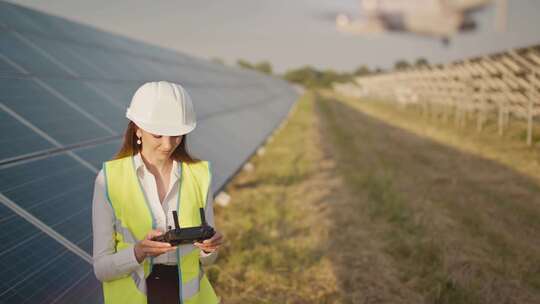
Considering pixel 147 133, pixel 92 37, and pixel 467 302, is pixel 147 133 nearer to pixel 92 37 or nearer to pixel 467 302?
pixel 467 302

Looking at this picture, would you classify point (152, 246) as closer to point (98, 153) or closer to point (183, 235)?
point (183, 235)

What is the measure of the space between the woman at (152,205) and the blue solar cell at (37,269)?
0.90 m

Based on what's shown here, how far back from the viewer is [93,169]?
453cm

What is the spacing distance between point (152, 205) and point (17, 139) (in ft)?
9.44

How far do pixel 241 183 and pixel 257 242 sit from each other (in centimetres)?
353

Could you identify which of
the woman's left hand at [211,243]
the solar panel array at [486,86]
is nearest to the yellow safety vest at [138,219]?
the woman's left hand at [211,243]

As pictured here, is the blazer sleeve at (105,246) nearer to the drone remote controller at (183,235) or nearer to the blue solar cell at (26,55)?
the drone remote controller at (183,235)

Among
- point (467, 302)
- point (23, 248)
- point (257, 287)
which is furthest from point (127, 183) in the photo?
point (467, 302)

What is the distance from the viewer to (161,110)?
1.89 metres

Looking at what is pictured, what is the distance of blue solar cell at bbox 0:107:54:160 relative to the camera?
3949 millimetres

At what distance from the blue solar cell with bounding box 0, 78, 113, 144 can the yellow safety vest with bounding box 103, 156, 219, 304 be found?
126 inches

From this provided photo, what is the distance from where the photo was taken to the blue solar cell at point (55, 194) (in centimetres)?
332

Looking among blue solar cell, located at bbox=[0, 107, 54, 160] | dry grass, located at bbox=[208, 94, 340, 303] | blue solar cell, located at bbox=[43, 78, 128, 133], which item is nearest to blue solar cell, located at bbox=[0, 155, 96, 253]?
blue solar cell, located at bbox=[0, 107, 54, 160]

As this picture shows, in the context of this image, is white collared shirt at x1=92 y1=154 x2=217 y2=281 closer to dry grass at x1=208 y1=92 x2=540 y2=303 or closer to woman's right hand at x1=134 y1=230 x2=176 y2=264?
woman's right hand at x1=134 y1=230 x2=176 y2=264
